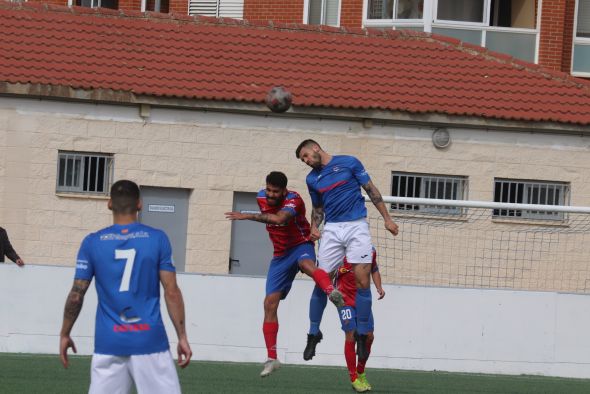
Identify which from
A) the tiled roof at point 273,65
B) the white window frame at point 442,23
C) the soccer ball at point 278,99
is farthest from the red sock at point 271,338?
the white window frame at point 442,23

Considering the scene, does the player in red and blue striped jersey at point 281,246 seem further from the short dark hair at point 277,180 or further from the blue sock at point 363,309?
the blue sock at point 363,309

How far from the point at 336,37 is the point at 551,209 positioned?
8959 millimetres

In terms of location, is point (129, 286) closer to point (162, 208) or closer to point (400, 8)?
point (162, 208)

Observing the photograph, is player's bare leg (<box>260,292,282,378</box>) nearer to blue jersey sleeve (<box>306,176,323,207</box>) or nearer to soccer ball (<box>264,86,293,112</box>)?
blue jersey sleeve (<box>306,176,323,207</box>)

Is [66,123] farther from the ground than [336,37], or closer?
closer

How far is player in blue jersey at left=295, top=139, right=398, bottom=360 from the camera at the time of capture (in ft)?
39.7

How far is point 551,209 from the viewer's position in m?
16.4

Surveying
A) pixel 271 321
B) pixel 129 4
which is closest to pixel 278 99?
pixel 271 321

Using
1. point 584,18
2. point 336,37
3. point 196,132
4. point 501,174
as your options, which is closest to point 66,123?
point 196,132

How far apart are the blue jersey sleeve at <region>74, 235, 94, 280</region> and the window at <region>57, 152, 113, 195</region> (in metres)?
14.1

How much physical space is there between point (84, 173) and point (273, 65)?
13.2ft

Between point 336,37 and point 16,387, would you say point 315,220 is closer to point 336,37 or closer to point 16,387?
point 16,387

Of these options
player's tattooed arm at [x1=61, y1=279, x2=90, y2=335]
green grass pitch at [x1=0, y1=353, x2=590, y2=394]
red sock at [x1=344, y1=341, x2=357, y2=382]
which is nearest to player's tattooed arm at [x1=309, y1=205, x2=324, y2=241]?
red sock at [x1=344, y1=341, x2=357, y2=382]

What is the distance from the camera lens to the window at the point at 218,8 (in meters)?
30.4
